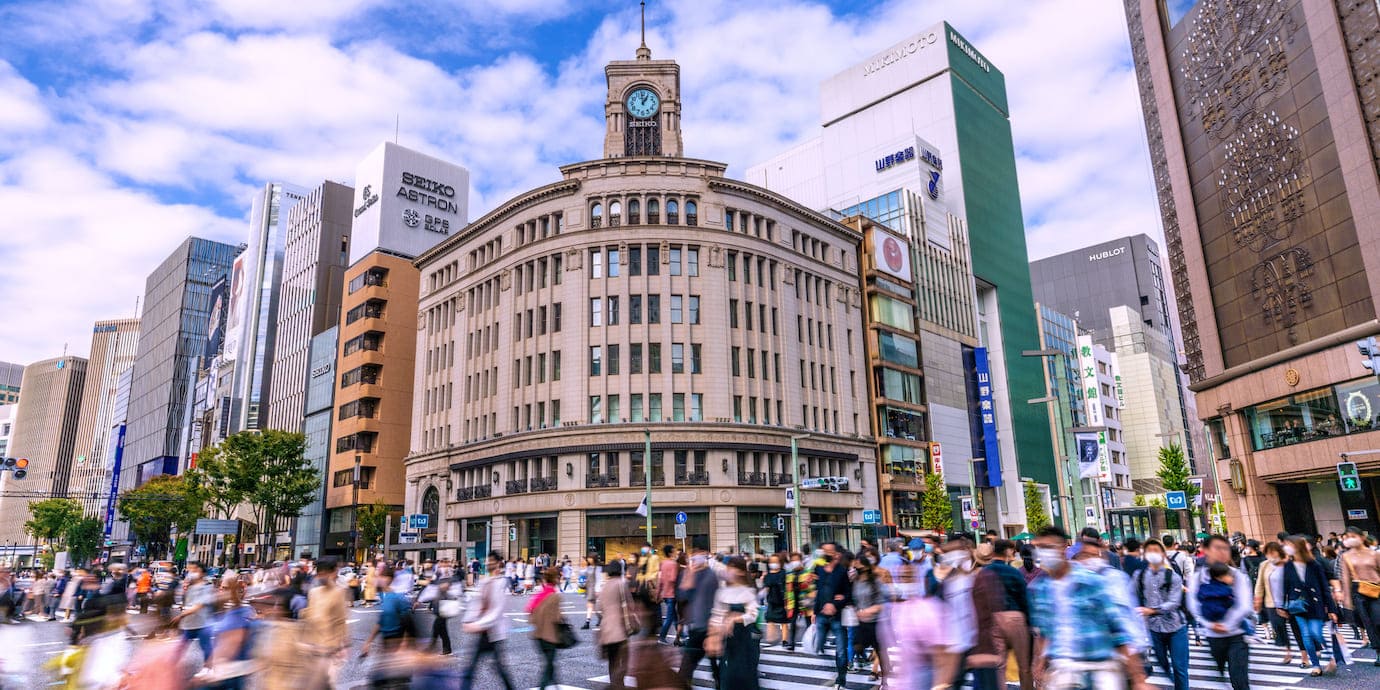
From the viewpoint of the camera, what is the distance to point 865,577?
38.6 ft

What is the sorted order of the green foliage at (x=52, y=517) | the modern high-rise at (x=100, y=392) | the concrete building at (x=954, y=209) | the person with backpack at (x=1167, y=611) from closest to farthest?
the person with backpack at (x=1167, y=611)
the concrete building at (x=954, y=209)
the green foliage at (x=52, y=517)
the modern high-rise at (x=100, y=392)

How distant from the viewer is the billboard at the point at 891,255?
64188 mm

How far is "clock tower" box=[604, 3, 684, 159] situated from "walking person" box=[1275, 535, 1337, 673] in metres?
52.7

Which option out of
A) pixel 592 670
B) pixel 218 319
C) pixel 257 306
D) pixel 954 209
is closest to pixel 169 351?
pixel 218 319

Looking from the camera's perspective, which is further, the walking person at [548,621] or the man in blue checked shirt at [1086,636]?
the walking person at [548,621]

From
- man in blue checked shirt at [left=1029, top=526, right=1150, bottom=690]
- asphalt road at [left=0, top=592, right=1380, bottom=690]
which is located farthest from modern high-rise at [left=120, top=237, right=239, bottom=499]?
man in blue checked shirt at [left=1029, top=526, right=1150, bottom=690]

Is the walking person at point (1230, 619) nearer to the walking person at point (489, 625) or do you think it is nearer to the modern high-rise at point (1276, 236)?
the walking person at point (489, 625)

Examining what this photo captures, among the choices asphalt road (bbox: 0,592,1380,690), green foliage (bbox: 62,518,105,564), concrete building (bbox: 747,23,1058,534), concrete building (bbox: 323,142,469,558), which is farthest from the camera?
green foliage (bbox: 62,518,105,564)

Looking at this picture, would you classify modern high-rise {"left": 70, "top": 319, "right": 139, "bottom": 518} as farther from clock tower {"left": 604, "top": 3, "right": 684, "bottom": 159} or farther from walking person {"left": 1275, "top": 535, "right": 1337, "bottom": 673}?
walking person {"left": 1275, "top": 535, "right": 1337, "bottom": 673}

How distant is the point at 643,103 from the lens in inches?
2474

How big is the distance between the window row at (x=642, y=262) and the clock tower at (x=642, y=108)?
1201cm

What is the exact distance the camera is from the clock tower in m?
61.9

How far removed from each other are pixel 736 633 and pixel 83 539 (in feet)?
398

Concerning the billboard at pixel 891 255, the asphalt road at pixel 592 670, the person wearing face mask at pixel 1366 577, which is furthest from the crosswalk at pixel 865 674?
the billboard at pixel 891 255
